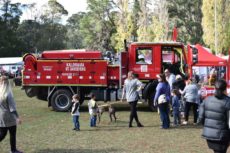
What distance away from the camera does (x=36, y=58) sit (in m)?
17.9

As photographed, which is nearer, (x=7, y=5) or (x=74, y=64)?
(x=74, y=64)

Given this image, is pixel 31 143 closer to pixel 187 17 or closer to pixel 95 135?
pixel 95 135

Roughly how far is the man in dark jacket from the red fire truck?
10.5 meters

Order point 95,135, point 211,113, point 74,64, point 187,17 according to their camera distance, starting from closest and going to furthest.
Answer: point 211,113, point 95,135, point 74,64, point 187,17

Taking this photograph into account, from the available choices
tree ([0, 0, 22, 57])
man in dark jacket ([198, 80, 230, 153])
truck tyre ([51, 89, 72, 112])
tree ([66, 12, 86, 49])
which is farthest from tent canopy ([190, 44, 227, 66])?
tree ([66, 12, 86, 49])

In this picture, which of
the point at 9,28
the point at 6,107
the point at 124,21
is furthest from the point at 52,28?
the point at 6,107

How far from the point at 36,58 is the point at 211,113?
39.7ft

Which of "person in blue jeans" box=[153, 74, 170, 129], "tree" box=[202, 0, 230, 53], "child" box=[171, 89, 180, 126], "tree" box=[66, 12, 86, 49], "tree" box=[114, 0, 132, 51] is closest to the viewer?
"person in blue jeans" box=[153, 74, 170, 129]

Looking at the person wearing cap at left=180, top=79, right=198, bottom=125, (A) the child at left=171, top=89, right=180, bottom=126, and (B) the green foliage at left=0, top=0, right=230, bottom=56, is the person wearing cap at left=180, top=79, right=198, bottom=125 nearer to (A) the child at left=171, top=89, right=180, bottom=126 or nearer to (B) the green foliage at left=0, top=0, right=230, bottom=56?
(A) the child at left=171, top=89, right=180, bottom=126

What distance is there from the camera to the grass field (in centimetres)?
1013

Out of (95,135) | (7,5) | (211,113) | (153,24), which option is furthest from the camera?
(7,5)

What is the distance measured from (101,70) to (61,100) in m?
2.11

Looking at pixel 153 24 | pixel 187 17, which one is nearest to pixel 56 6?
pixel 187 17

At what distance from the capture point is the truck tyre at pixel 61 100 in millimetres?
18016
